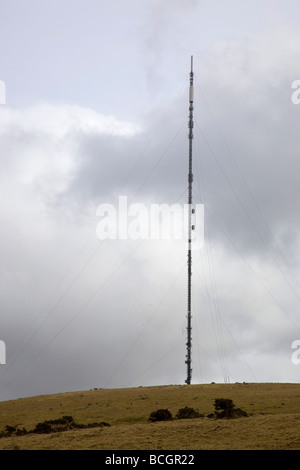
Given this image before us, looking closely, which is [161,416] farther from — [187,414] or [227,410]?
[227,410]

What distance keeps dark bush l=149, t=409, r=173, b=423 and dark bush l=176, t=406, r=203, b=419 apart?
0.55 meters

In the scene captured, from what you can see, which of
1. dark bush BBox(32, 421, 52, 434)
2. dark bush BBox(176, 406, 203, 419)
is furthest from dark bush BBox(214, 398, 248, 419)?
dark bush BBox(32, 421, 52, 434)

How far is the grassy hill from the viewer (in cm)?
3778

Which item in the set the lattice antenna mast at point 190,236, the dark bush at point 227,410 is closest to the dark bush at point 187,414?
the dark bush at point 227,410

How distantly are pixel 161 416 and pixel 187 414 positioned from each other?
1617 millimetres

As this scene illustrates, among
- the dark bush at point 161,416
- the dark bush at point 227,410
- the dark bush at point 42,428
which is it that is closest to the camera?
the dark bush at point 227,410

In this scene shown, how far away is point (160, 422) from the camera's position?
42906 mm

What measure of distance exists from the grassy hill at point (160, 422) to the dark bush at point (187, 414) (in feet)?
1.94

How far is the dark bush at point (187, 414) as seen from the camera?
44156mm

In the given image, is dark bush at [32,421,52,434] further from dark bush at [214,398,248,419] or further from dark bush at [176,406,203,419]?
dark bush at [214,398,248,419]

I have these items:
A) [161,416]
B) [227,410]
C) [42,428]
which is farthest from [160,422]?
Result: [42,428]

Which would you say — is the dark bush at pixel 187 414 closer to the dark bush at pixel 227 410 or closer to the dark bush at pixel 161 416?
the dark bush at pixel 161 416

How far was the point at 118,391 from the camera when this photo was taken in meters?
54.0
